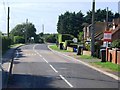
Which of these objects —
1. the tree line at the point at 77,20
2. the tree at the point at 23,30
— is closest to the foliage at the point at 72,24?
the tree line at the point at 77,20

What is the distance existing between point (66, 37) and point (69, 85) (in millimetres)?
79745

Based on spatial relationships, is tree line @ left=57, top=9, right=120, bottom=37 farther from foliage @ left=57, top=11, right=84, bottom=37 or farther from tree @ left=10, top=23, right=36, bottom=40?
tree @ left=10, top=23, right=36, bottom=40

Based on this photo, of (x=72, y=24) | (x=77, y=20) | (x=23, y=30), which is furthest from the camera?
(x=23, y=30)

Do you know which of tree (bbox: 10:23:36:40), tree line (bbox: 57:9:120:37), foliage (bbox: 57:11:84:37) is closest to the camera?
tree line (bbox: 57:9:120:37)

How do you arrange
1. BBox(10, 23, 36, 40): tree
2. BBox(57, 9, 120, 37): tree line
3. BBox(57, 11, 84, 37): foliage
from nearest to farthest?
BBox(57, 9, 120, 37): tree line, BBox(57, 11, 84, 37): foliage, BBox(10, 23, 36, 40): tree

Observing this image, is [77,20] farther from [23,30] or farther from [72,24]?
→ [23,30]

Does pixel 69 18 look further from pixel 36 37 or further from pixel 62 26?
pixel 36 37

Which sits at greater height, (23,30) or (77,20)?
(77,20)

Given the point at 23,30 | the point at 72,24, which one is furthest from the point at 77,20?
the point at 23,30

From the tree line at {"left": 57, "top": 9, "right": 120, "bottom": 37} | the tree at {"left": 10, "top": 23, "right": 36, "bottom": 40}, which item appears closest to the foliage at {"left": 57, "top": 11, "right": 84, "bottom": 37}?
the tree line at {"left": 57, "top": 9, "right": 120, "bottom": 37}

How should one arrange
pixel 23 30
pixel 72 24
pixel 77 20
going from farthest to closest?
1. pixel 23 30
2. pixel 77 20
3. pixel 72 24

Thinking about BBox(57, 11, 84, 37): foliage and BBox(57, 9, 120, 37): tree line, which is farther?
BBox(57, 11, 84, 37): foliage

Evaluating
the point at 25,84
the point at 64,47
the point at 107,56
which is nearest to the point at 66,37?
the point at 64,47

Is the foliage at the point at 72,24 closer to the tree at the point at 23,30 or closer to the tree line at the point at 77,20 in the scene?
the tree line at the point at 77,20
